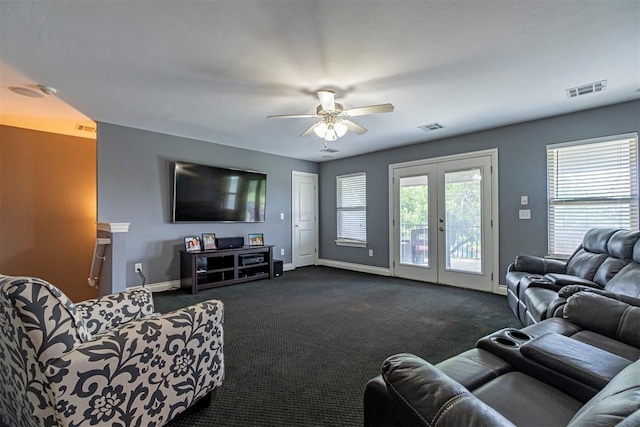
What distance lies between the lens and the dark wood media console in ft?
14.3

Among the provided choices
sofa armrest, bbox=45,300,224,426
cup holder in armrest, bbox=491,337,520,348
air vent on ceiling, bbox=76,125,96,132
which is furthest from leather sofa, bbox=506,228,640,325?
air vent on ceiling, bbox=76,125,96,132

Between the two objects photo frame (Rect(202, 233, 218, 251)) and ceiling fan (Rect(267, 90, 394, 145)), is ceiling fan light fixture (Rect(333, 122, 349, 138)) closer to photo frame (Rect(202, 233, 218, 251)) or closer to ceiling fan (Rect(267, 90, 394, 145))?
ceiling fan (Rect(267, 90, 394, 145))

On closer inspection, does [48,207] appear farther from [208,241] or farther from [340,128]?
[340,128]

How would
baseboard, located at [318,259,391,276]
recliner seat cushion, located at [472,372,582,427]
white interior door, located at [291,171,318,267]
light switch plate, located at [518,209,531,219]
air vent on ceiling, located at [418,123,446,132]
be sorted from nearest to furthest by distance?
recliner seat cushion, located at [472,372,582,427], light switch plate, located at [518,209,531,219], air vent on ceiling, located at [418,123,446,132], baseboard, located at [318,259,391,276], white interior door, located at [291,171,318,267]

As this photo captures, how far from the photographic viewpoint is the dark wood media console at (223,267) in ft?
14.3

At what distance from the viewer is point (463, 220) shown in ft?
14.9

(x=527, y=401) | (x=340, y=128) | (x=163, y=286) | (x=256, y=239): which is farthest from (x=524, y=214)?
(x=163, y=286)

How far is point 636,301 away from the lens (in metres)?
1.68

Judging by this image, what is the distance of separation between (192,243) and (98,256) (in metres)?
1.20

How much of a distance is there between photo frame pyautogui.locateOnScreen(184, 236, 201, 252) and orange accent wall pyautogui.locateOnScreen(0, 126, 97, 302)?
1.74 m

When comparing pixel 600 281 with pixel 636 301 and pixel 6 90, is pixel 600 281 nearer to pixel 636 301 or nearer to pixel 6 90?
pixel 636 301

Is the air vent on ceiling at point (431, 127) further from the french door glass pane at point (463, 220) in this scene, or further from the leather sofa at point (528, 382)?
the leather sofa at point (528, 382)

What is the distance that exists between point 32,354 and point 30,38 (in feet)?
7.49

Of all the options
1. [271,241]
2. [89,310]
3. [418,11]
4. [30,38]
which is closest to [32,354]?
[89,310]
